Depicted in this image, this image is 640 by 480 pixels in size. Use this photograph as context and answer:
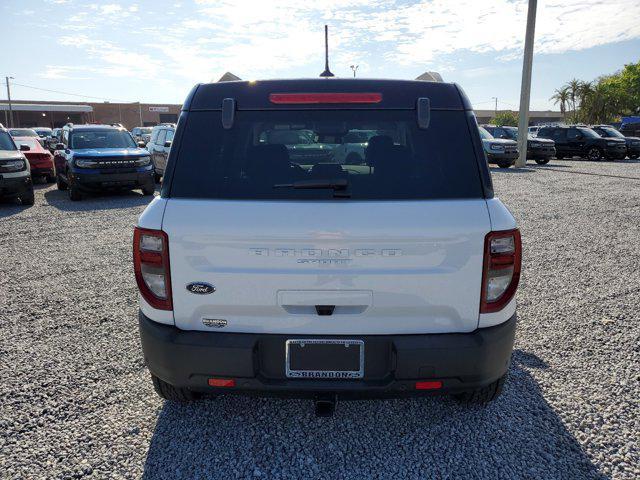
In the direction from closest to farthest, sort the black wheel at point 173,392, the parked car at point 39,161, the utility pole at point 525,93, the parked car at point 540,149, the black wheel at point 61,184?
1. the black wheel at point 173,392
2. the black wheel at point 61,184
3. the parked car at point 39,161
4. the utility pole at point 525,93
5. the parked car at point 540,149

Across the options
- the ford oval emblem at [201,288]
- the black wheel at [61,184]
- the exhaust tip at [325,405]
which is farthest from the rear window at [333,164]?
the black wheel at [61,184]

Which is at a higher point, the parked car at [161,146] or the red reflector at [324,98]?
the red reflector at [324,98]

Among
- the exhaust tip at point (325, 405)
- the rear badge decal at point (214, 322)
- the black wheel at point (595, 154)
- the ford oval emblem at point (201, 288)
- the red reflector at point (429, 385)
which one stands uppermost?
the ford oval emblem at point (201, 288)

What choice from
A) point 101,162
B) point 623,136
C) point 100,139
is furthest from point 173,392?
point 623,136

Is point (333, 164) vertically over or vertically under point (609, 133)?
over

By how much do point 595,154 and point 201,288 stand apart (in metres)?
28.0

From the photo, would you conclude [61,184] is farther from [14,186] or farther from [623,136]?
[623,136]

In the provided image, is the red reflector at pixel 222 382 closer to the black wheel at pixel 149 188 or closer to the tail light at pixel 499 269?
the tail light at pixel 499 269

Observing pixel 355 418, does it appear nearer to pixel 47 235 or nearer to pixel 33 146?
pixel 47 235

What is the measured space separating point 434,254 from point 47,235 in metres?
8.04

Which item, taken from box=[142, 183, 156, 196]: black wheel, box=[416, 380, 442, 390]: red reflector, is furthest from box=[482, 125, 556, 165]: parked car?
box=[416, 380, 442, 390]: red reflector

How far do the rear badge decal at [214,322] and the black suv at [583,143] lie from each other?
2690 cm

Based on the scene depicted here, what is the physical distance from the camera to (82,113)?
69.8 m

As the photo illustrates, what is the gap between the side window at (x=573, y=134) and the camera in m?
25.7
